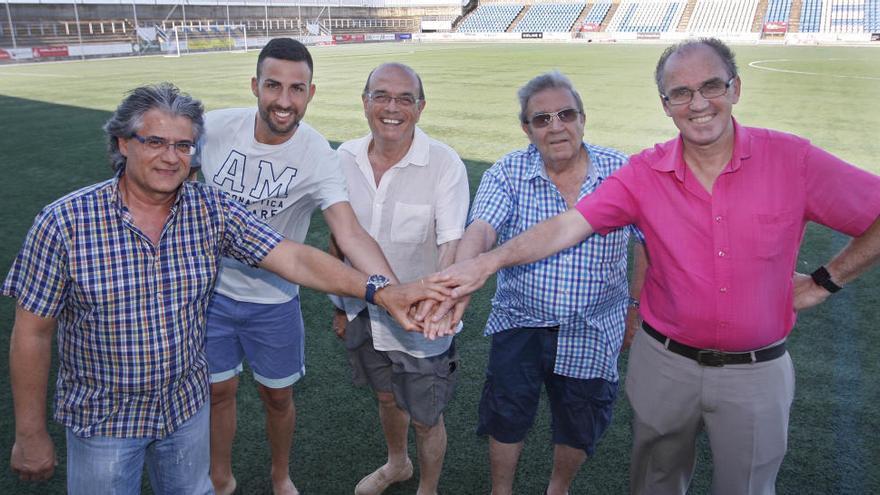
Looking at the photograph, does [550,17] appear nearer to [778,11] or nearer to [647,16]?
[647,16]

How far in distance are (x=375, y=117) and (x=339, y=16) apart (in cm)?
7682

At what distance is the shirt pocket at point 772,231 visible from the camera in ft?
8.30

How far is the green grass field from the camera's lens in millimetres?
3908

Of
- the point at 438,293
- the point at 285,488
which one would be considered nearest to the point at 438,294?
the point at 438,293

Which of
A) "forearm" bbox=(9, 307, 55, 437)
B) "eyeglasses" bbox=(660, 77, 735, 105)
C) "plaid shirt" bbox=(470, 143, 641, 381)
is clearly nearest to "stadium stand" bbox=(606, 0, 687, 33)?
"plaid shirt" bbox=(470, 143, 641, 381)

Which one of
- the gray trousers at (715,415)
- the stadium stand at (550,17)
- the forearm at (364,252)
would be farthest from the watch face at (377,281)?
the stadium stand at (550,17)

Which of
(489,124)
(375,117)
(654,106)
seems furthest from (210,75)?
(375,117)

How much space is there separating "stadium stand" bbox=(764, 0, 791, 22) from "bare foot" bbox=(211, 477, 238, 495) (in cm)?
6461

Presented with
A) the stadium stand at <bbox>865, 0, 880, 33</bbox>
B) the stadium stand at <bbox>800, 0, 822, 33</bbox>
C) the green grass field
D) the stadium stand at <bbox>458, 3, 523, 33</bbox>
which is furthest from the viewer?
the stadium stand at <bbox>458, 3, 523, 33</bbox>

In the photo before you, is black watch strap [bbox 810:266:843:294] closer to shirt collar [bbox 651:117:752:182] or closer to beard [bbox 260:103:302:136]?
shirt collar [bbox 651:117:752:182]

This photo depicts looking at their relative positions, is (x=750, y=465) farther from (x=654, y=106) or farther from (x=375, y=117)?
(x=654, y=106)

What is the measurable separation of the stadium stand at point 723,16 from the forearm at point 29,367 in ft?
207

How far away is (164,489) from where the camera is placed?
2.65 metres

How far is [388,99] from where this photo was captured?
3.30 metres
